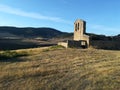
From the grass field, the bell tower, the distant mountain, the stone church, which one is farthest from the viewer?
the distant mountain

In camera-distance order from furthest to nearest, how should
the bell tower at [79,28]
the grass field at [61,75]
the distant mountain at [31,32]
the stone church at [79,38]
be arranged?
the distant mountain at [31,32]
the bell tower at [79,28]
the stone church at [79,38]
the grass field at [61,75]

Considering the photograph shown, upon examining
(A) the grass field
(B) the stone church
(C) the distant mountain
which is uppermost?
(C) the distant mountain

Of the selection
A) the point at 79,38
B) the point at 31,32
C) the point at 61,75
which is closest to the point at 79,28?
the point at 79,38

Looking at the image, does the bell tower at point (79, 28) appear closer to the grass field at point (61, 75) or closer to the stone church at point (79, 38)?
the stone church at point (79, 38)

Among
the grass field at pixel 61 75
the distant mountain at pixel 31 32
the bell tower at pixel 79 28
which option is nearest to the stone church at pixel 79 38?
the bell tower at pixel 79 28

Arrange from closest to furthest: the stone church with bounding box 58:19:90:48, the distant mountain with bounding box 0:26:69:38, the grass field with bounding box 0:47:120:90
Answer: the grass field with bounding box 0:47:120:90
the stone church with bounding box 58:19:90:48
the distant mountain with bounding box 0:26:69:38

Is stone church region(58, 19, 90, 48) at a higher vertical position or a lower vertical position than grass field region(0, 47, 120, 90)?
higher

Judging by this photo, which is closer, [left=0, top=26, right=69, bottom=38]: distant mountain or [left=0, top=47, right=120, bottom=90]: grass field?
[left=0, top=47, right=120, bottom=90]: grass field

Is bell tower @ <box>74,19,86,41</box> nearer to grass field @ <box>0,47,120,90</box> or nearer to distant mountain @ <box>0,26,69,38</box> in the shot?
grass field @ <box>0,47,120,90</box>

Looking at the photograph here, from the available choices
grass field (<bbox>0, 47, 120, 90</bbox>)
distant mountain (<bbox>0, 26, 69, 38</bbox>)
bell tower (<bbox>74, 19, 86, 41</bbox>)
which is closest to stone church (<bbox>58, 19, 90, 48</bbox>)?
bell tower (<bbox>74, 19, 86, 41</bbox>)

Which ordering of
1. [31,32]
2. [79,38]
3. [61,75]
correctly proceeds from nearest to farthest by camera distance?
[61,75] < [79,38] < [31,32]

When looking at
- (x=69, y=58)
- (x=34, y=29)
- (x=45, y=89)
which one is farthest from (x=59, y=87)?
(x=34, y=29)

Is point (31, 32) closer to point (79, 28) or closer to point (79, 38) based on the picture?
point (79, 28)

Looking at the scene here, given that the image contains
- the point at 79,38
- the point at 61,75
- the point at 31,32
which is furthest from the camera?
the point at 31,32
